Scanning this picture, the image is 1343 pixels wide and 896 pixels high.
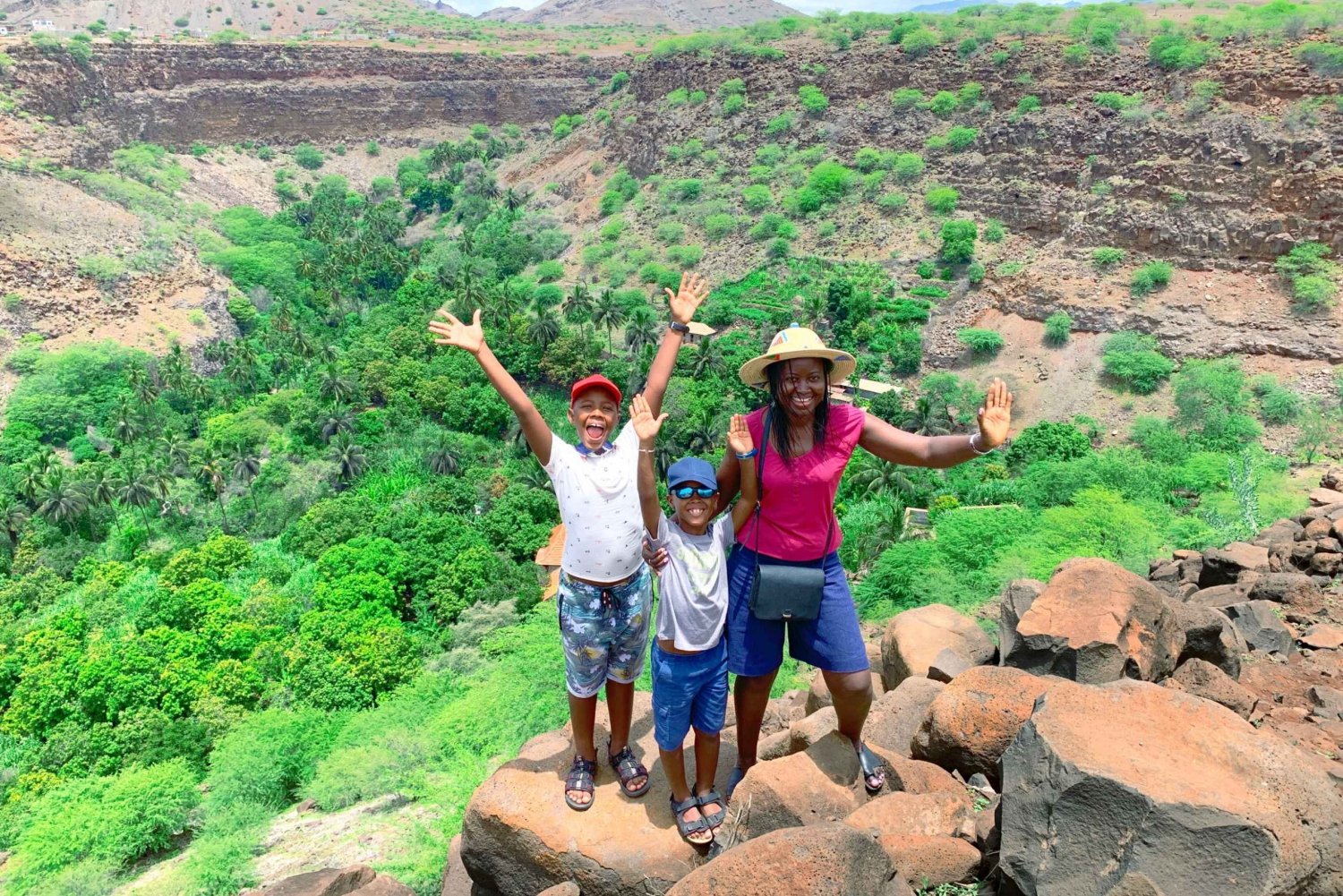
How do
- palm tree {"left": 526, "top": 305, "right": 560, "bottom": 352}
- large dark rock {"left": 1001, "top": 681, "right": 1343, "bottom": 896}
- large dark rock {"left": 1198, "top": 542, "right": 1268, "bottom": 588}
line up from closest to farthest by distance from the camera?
1. large dark rock {"left": 1001, "top": 681, "right": 1343, "bottom": 896}
2. large dark rock {"left": 1198, "top": 542, "right": 1268, "bottom": 588}
3. palm tree {"left": 526, "top": 305, "right": 560, "bottom": 352}

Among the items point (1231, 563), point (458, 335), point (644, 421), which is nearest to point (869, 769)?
point (644, 421)

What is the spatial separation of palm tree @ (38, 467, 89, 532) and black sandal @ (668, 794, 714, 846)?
37.1m

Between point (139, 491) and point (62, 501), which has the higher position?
point (139, 491)

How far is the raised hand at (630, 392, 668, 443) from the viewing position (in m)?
4.10

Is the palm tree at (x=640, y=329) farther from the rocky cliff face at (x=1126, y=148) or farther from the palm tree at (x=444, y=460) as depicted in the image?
the rocky cliff face at (x=1126, y=148)

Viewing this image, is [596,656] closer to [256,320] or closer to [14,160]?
[256,320]

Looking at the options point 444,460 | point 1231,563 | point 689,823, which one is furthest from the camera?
point 444,460

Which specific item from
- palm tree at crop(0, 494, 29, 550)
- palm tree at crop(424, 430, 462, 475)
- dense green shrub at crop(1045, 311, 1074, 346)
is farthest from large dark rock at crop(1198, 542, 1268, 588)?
palm tree at crop(0, 494, 29, 550)

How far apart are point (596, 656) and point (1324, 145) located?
1464 inches

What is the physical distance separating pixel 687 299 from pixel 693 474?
1.36 m

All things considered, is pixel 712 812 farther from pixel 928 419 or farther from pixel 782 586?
pixel 928 419

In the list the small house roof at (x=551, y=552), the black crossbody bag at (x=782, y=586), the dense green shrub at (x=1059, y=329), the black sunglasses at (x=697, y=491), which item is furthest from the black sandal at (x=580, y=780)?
the dense green shrub at (x=1059, y=329)

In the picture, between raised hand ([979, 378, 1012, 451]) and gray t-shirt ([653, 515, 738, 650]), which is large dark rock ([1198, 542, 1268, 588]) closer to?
raised hand ([979, 378, 1012, 451])

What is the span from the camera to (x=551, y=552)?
28109mm
